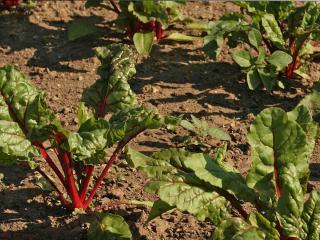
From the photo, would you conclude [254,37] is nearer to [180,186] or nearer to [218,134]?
[218,134]

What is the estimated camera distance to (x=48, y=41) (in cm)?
617

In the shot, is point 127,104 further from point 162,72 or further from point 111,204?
point 162,72

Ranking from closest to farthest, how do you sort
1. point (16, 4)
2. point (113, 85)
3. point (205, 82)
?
point (113, 85) → point (205, 82) → point (16, 4)

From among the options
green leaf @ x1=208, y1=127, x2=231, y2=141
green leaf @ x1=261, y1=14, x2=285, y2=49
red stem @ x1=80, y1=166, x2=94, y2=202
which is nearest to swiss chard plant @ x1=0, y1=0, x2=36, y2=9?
green leaf @ x1=261, y1=14, x2=285, y2=49

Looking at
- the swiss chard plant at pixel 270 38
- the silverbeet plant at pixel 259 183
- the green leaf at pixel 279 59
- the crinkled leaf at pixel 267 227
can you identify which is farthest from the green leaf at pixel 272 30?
the crinkled leaf at pixel 267 227

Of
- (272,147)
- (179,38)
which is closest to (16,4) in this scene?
(179,38)

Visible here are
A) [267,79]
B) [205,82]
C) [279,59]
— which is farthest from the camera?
[205,82]

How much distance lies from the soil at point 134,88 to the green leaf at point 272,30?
1.19ft

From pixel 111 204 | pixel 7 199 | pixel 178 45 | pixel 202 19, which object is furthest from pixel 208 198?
pixel 202 19

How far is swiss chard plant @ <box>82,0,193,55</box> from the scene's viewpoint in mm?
5785

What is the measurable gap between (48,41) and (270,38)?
1944 mm

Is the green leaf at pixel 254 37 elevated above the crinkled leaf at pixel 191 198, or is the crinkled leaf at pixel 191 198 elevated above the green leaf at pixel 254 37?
the green leaf at pixel 254 37

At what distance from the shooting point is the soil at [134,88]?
4.12m

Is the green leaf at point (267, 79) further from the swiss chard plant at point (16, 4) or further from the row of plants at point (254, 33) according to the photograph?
the swiss chard plant at point (16, 4)
